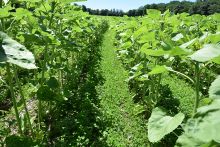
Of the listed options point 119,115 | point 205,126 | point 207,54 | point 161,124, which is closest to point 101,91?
point 119,115

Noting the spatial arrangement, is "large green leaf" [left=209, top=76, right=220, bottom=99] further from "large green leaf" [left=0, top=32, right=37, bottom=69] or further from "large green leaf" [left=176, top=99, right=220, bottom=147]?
"large green leaf" [left=0, top=32, right=37, bottom=69]

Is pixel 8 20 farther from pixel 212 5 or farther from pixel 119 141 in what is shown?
pixel 212 5

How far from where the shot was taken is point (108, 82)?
877 cm

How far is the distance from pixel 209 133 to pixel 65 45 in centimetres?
384

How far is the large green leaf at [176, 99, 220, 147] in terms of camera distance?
0.75 metres

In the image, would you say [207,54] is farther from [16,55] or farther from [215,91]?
[16,55]

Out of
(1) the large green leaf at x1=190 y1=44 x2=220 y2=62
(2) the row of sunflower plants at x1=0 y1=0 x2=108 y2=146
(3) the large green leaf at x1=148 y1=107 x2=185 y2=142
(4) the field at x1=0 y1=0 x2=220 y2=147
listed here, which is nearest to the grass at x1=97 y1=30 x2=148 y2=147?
(4) the field at x1=0 y1=0 x2=220 y2=147

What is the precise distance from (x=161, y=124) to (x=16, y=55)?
153 cm

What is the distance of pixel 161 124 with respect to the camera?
2297 mm

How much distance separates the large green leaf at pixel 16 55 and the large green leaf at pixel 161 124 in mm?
1210

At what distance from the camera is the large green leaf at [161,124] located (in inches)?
80.9

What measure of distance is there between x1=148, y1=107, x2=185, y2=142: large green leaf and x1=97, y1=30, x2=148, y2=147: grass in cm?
257

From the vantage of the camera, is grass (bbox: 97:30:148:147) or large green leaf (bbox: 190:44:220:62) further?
grass (bbox: 97:30:148:147)

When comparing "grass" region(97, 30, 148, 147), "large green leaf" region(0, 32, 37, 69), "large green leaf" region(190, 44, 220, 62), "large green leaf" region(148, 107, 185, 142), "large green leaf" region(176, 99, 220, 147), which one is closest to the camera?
"large green leaf" region(176, 99, 220, 147)
